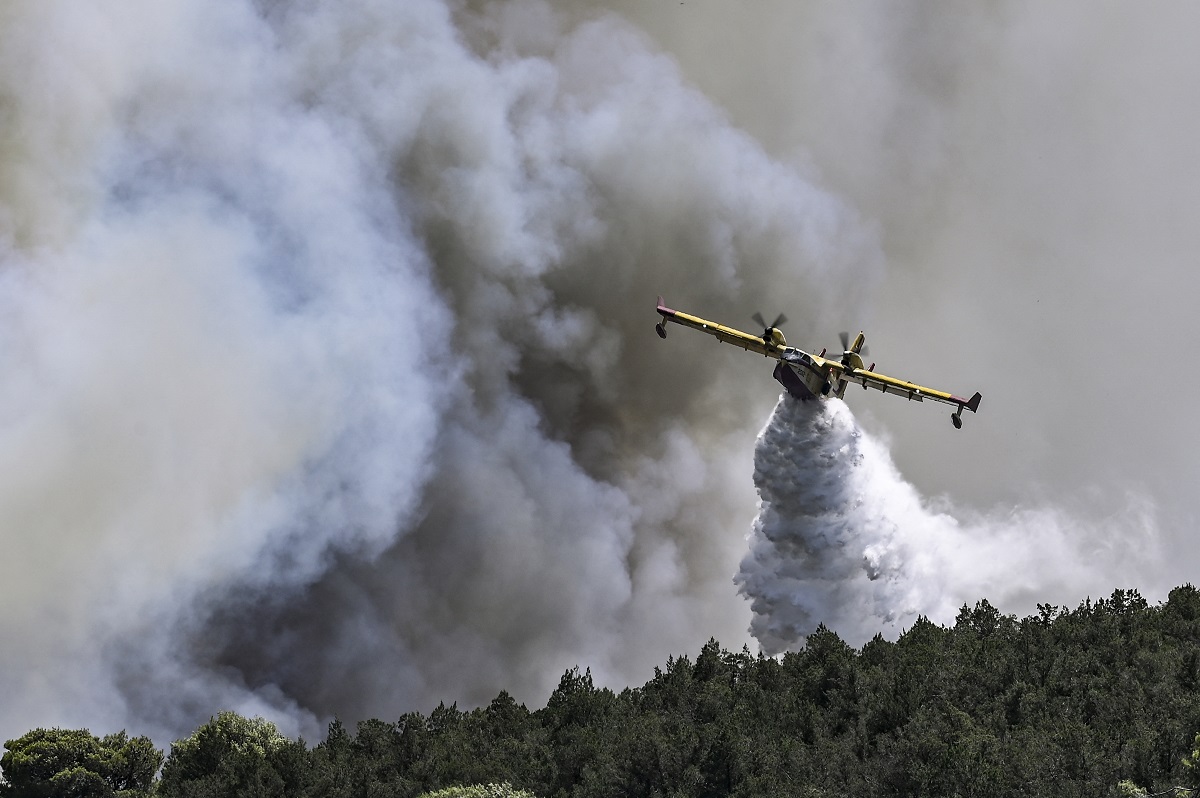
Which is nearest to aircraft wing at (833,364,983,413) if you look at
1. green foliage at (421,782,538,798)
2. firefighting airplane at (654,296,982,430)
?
firefighting airplane at (654,296,982,430)

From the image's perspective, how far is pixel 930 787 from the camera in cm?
9412

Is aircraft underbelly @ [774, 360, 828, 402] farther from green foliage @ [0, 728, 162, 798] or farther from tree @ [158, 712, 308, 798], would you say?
green foliage @ [0, 728, 162, 798]

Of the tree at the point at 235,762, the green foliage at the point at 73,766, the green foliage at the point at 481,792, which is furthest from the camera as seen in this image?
the green foliage at the point at 73,766

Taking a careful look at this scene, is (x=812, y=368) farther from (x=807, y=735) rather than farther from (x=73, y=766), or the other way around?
(x=73, y=766)

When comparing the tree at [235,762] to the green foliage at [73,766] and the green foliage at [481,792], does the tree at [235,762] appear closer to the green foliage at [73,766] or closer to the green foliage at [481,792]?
the green foliage at [73,766]

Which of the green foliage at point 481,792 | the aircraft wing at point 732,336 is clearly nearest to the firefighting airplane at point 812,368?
the aircraft wing at point 732,336

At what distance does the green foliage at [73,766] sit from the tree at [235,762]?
5.20 metres

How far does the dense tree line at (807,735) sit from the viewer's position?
97.1 metres

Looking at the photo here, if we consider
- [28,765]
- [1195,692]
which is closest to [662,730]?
[1195,692]

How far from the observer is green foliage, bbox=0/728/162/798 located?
127812 millimetres

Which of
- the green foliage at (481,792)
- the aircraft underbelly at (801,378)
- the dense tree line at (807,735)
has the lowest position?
the green foliage at (481,792)

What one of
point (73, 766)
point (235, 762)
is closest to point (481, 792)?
point (235, 762)

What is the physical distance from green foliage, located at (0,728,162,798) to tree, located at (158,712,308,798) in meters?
5.20

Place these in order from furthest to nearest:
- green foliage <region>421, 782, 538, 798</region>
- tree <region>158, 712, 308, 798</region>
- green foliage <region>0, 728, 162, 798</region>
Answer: green foliage <region>0, 728, 162, 798</region> → tree <region>158, 712, 308, 798</region> → green foliage <region>421, 782, 538, 798</region>
